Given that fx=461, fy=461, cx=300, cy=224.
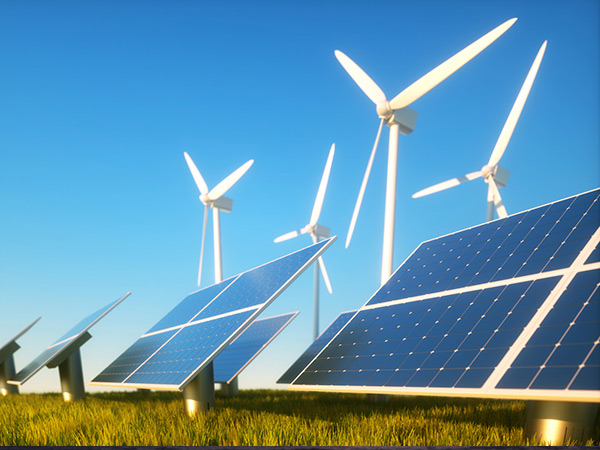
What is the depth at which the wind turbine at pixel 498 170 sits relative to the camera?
84.1 ft

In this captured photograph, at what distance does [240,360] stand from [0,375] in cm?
2258

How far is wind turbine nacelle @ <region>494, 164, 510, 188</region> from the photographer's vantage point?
2831cm

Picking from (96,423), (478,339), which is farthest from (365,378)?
(96,423)

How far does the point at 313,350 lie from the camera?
66.6ft

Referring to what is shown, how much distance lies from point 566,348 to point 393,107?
18.6 meters

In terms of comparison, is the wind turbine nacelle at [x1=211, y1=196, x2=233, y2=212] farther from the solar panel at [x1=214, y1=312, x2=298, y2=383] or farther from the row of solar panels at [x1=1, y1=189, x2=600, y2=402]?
the row of solar panels at [x1=1, y1=189, x2=600, y2=402]

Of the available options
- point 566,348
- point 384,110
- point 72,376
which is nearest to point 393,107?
point 384,110

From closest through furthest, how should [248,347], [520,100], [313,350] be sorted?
[313,350] < [248,347] < [520,100]

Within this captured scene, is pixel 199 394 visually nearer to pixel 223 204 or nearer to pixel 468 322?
pixel 468 322

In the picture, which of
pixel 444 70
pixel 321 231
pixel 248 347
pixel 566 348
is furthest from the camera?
pixel 321 231

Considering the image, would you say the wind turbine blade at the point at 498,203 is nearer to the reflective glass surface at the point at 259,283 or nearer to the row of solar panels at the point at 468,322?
the row of solar panels at the point at 468,322

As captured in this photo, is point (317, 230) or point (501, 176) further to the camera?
point (317, 230)

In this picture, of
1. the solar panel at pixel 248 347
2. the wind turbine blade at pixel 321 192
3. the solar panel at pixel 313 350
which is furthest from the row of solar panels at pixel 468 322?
the wind turbine blade at pixel 321 192

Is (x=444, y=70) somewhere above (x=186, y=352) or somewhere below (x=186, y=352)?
above
